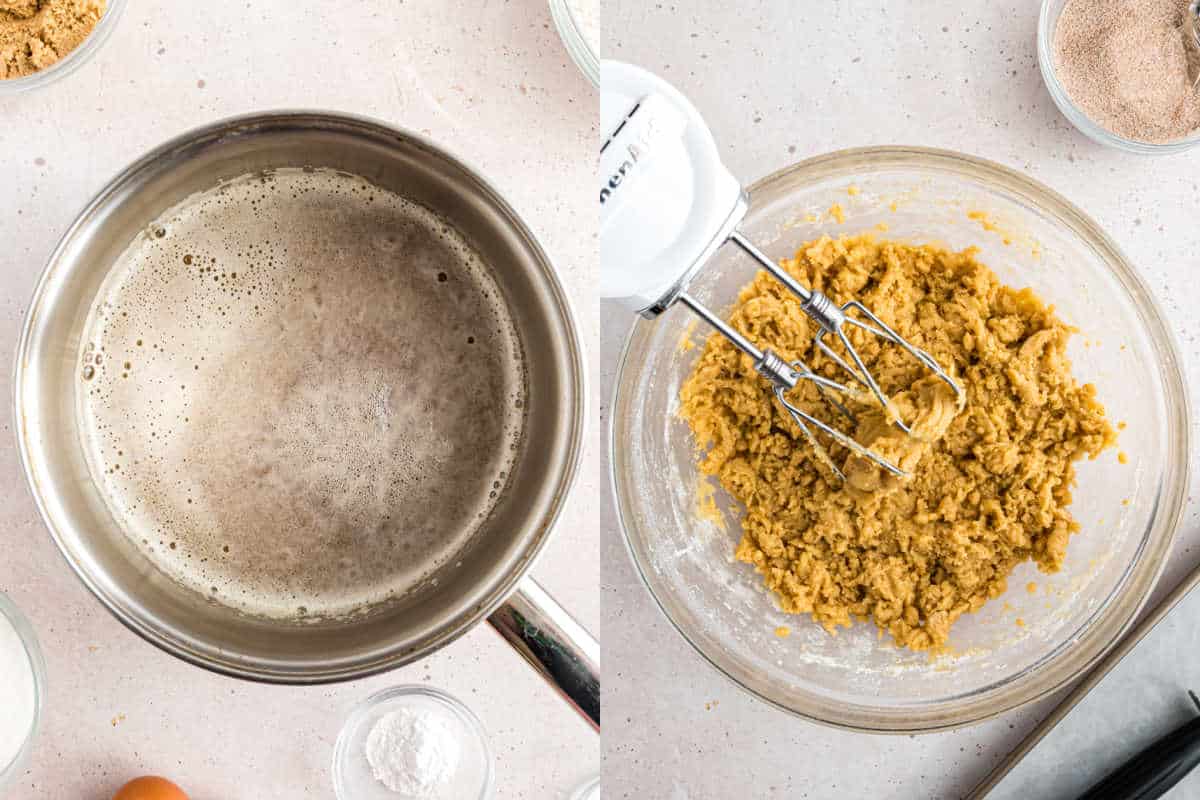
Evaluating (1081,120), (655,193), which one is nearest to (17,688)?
(655,193)

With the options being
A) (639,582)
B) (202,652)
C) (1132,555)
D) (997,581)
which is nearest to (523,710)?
(639,582)

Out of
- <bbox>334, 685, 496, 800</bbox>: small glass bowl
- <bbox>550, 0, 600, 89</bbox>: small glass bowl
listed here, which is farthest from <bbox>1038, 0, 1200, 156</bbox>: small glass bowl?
<bbox>334, 685, 496, 800</bbox>: small glass bowl

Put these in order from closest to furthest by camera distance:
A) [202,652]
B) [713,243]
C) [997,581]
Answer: [713,243]
[202,652]
[997,581]

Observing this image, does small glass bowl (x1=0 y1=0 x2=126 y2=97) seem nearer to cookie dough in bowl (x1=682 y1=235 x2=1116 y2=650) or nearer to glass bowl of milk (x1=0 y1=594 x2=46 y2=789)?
glass bowl of milk (x1=0 y1=594 x2=46 y2=789)

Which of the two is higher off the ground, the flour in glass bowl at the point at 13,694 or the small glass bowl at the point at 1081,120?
the small glass bowl at the point at 1081,120

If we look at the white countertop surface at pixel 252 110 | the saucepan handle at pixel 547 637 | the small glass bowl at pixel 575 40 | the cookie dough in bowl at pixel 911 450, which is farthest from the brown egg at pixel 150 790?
the small glass bowl at pixel 575 40

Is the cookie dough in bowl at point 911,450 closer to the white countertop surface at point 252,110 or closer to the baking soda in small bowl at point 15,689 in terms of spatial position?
the white countertop surface at point 252,110

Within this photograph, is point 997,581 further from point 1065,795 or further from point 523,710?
point 523,710
